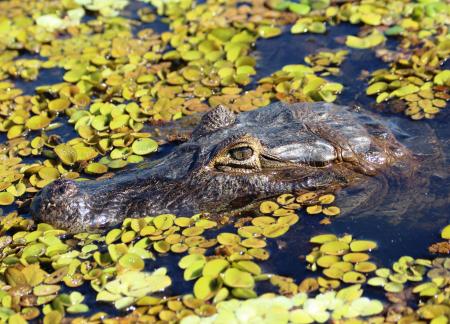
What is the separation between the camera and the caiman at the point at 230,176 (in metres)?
6.23

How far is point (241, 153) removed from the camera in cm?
623

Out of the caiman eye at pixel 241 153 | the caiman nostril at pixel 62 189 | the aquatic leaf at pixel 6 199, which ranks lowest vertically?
the aquatic leaf at pixel 6 199

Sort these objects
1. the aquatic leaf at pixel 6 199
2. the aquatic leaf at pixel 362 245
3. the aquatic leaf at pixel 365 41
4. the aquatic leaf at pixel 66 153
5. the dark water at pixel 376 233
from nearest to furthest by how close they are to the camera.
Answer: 1. the dark water at pixel 376 233
2. the aquatic leaf at pixel 362 245
3. the aquatic leaf at pixel 6 199
4. the aquatic leaf at pixel 66 153
5. the aquatic leaf at pixel 365 41

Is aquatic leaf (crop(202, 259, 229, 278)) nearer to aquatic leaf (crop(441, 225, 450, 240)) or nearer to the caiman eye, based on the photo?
the caiman eye

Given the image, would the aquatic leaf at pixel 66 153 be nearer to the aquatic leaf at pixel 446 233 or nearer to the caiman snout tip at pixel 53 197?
the caiman snout tip at pixel 53 197

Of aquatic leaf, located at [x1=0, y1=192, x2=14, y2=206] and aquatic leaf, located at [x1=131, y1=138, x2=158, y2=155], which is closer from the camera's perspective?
aquatic leaf, located at [x1=0, y1=192, x2=14, y2=206]

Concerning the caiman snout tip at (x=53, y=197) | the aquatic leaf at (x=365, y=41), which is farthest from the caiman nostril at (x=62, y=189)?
the aquatic leaf at (x=365, y=41)

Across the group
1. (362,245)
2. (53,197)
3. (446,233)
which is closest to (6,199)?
(53,197)

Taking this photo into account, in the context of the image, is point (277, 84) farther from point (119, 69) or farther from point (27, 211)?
point (27, 211)

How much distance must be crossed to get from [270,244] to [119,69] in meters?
3.78

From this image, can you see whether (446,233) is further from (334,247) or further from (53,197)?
(53,197)

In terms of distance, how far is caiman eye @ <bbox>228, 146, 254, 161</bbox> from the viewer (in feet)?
20.4

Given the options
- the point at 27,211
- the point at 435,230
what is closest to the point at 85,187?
the point at 27,211

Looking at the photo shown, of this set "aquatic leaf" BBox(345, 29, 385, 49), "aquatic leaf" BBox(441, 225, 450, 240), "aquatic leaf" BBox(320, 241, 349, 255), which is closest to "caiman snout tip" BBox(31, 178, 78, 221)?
"aquatic leaf" BBox(320, 241, 349, 255)
